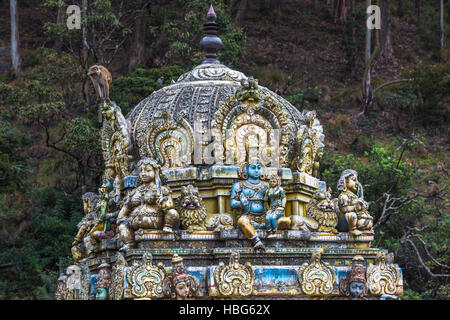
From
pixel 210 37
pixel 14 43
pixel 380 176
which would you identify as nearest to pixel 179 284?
pixel 210 37

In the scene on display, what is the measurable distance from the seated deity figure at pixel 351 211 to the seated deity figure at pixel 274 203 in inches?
41.7

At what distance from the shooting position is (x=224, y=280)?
39.4 ft

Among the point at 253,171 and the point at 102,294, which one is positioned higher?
the point at 253,171

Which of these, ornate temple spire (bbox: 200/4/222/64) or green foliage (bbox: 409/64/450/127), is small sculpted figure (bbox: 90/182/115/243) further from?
green foliage (bbox: 409/64/450/127)

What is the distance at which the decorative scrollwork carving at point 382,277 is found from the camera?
1243cm

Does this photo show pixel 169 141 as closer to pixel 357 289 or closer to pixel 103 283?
pixel 103 283

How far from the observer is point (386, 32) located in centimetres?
3916

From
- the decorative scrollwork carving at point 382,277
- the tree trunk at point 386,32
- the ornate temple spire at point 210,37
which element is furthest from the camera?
the tree trunk at point 386,32

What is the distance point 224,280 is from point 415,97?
2305 centimetres

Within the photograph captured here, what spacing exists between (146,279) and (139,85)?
52.8 feet

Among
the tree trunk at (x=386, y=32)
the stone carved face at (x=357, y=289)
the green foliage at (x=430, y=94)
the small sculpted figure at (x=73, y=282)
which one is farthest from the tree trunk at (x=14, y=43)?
the stone carved face at (x=357, y=289)

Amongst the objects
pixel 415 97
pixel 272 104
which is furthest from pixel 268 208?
pixel 415 97

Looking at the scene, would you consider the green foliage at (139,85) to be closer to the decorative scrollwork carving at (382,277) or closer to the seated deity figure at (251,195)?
the seated deity figure at (251,195)

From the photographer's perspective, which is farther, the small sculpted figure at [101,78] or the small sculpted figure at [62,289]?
the small sculpted figure at [101,78]
